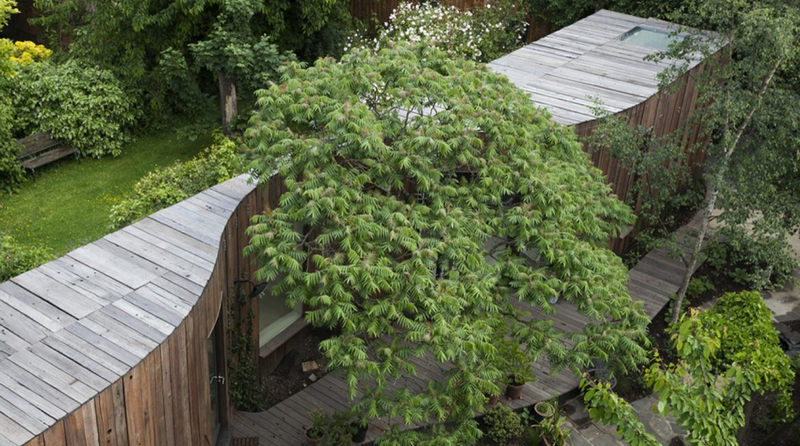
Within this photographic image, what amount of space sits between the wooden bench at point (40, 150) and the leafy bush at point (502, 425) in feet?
29.5

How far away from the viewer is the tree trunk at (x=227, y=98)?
A: 1281 centimetres

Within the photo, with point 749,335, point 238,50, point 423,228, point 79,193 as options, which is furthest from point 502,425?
point 79,193

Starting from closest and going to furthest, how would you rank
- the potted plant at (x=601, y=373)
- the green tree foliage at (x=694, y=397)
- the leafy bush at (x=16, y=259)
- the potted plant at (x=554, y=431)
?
the green tree foliage at (x=694, y=397) < the leafy bush at (x=16, y=259) < the potted plant at (x=554, y=431) < the potted plant at (x=601, y=373)

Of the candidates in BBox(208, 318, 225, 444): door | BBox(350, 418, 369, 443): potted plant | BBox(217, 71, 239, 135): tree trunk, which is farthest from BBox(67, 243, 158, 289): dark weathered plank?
BBox(217, 71, 239, 135): tree trunk

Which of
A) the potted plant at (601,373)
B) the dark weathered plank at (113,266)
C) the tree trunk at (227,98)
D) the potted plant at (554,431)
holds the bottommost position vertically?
the potted plant at (601,373)

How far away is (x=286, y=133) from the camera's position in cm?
690

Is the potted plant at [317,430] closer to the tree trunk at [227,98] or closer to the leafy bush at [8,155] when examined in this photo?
the tree trunk at [227,98]

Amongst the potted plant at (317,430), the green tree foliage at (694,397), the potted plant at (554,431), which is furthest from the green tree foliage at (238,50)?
the green tree foliage at (694,397)

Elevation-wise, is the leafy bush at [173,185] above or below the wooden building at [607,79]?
below

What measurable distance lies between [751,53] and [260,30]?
27.2ft

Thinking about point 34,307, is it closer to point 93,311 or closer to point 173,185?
point 93,311

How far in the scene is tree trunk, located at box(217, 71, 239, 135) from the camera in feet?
42.0

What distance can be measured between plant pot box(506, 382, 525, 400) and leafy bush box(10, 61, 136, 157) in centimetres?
849

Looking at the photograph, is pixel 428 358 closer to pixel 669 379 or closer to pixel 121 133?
pixel 669 379
